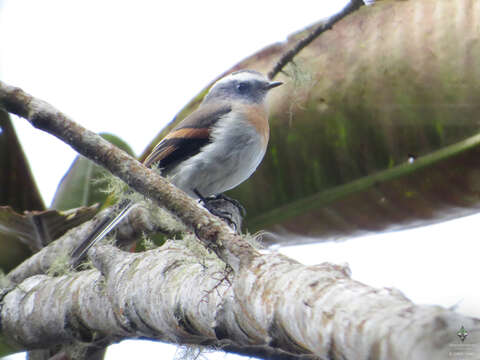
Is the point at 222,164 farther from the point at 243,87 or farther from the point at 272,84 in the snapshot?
the point at 243,87

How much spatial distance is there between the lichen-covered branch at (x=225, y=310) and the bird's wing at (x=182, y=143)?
108 centimetres

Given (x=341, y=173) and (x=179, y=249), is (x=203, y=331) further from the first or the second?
(x=341, y=173)

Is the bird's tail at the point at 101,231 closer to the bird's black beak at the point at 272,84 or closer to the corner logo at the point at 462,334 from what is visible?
the bird's black beak at the point at 272,84

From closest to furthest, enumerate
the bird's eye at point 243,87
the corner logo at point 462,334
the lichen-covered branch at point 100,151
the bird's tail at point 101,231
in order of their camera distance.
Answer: the corner logo at point 462,334 → the lichen-covered branch at point 100,151 → the bird's tail at point 101,231 → the bird's eye at point 243,87

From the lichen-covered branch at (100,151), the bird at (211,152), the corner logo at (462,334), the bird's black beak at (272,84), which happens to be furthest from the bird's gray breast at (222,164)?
the corner logo at (462,334)

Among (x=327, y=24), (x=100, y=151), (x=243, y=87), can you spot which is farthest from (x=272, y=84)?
(x=100, y=151)

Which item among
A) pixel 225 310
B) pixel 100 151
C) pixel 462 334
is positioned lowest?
pixel 225 310

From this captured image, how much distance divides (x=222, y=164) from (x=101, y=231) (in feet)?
2.97

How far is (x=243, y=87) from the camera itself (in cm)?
409

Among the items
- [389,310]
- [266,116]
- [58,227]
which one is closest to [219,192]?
[266,116]

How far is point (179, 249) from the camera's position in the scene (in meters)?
2.02

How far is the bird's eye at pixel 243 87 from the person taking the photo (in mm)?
4035

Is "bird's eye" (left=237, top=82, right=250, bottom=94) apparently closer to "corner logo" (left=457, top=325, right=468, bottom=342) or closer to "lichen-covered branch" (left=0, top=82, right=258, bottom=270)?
"lichen-covered branch" (left=0, top=82, right=258, bottom=270)

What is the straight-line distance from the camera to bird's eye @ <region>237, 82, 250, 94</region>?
13.2 feet
